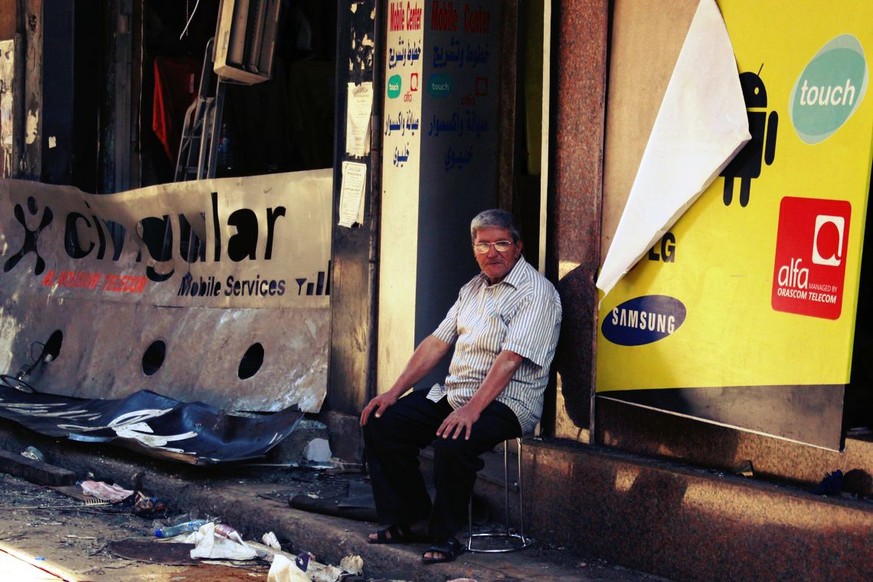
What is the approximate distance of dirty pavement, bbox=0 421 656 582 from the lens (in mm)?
5293

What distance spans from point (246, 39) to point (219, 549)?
4.11 metres

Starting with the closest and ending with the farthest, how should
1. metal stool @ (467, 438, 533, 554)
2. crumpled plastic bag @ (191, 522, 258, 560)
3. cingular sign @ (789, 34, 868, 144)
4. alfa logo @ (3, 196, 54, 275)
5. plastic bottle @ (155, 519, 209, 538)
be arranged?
cingular sign @ (789, 34, 868, 144), metal stool @ (467, 438, 533, 554), crumpled plastic bag @ (191, 522, 258, 560), plastic bottle @ (155, 519, 209, 538), alfa logo @ (3, 196, 54, 275)

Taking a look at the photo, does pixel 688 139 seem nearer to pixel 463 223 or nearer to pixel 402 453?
pixel 402 453

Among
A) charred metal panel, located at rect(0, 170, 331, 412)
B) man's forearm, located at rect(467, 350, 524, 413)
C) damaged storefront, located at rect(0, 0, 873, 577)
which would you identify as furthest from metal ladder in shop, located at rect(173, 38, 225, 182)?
man's forearm, located at rect(467, 350, 524, 413)

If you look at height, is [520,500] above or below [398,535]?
above

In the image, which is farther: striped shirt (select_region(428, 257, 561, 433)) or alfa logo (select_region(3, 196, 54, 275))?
alfa logo (select_region(3, 196, 54, 275))

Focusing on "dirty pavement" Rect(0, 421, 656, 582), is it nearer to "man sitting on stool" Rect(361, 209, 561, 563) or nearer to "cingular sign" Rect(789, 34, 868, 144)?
"man sitting on stool" Rect(361, 209, 561, 563)

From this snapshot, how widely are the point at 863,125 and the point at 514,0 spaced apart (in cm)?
281

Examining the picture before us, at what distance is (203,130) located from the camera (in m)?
9.34

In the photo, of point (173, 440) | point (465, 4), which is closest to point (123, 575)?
point (173, 440)

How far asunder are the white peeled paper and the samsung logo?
5.8 inches

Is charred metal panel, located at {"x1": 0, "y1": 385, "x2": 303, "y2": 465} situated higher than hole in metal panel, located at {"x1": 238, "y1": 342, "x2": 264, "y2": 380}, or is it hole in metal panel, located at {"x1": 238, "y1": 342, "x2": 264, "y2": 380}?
hole in metal panel, located at {"x1": 238, "y1": 342, "x2": 264, "y2": 380}

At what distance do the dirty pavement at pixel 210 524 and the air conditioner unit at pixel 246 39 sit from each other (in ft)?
8.79

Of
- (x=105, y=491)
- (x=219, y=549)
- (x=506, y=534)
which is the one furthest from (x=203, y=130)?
(x=506, y=534)
